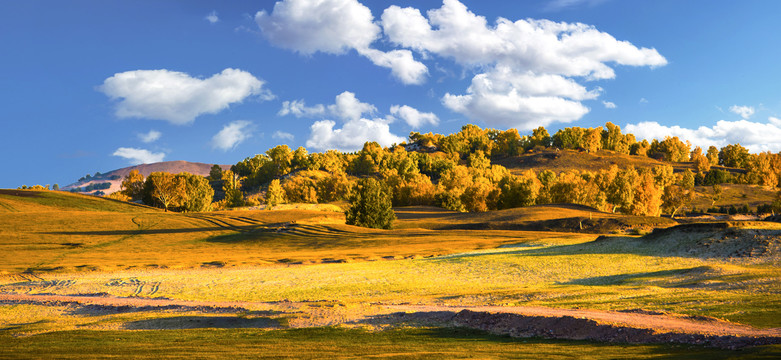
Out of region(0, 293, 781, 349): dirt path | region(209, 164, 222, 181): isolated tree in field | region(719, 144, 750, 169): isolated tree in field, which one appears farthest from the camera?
region(209, 164, 222, 181): isolated tree in field

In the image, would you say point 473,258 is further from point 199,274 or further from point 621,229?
point 621,229

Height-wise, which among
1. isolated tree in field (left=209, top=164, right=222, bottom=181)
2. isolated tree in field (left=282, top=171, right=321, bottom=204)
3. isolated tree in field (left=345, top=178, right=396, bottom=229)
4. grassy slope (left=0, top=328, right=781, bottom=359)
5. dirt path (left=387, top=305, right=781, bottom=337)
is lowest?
grassy slope (left=0, top=328, right=781, bottom=359)

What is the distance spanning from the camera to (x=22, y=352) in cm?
A: 1335

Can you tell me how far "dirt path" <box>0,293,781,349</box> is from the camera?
11672 mm

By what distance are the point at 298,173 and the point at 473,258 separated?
14703cm

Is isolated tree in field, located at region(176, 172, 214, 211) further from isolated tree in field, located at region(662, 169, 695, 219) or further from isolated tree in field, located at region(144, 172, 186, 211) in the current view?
isolated tree in field, located at region(662, 169, 695, 219)

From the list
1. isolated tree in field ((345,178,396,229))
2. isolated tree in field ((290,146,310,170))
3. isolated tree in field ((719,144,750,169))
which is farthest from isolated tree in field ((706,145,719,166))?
isolated tree in field ((345,178,396,229))

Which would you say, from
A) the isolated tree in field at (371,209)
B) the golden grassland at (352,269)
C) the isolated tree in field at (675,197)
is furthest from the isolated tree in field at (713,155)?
the isolated tree in field at (371,209)

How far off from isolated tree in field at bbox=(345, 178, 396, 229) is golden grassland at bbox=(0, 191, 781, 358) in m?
2.74

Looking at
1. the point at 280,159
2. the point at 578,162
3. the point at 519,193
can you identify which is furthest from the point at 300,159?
the point at 519,193

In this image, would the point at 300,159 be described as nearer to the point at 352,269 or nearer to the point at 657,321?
the point at 352,269

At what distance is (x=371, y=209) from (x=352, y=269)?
1104 inches

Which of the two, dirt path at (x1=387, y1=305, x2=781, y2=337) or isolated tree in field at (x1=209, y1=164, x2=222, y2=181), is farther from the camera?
isolated tree in field at (x1=209, y1=164, x2=222, y2=181)

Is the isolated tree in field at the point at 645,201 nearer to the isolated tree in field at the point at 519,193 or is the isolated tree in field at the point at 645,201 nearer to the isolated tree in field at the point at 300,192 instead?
the isolated tree in field at the point at 519,193
